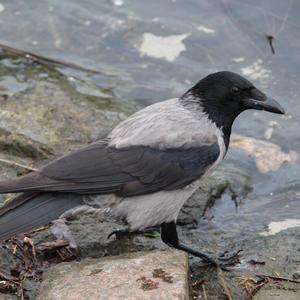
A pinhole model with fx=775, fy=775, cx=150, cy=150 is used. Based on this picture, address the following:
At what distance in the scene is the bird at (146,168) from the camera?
490 cm

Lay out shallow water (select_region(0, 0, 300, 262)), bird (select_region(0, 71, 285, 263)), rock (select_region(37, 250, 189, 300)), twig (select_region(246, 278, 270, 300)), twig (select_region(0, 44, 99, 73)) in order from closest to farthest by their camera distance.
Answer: rock (select_region(37, 250, 189, 300)), twig (select_region(246, 278, 270, 300)), bird (select_region(0, 71, 285, 263)), shallow water (select_region(0, 0, 300, 262)), twig (select_region(0, 44, 99, 73))

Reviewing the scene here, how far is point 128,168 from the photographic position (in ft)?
16.8

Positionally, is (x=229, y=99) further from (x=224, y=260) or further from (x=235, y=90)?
(x=224, y=260)

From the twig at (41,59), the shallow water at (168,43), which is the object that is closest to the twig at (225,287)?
the shallow water at (168,43)

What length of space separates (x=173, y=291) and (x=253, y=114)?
136 inches

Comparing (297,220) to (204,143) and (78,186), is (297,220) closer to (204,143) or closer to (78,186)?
(204,143)

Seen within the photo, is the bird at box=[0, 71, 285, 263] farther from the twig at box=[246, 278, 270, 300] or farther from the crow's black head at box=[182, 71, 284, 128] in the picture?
the twig at box=[246, 278, 270, 300]

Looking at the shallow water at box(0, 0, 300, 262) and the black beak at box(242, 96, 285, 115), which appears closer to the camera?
the black beak at box(242, 96, 285, 115)

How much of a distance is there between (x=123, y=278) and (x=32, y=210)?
85 centimetres

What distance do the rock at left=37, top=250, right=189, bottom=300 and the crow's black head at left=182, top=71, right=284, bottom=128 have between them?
1.23 m

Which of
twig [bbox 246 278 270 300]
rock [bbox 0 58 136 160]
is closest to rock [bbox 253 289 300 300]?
twig [bbox 246 278 270 300]

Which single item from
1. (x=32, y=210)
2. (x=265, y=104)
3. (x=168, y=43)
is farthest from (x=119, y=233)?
(x=168, y=43)

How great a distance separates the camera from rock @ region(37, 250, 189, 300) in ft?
13.8

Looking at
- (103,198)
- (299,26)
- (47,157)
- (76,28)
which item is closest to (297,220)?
(103,198)
